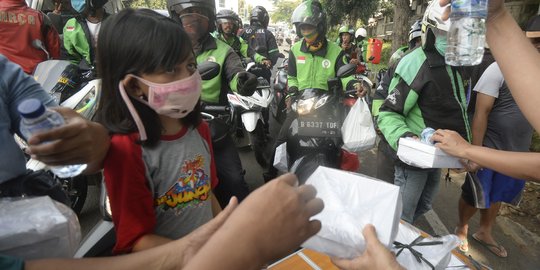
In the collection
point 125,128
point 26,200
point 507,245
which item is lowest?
point 507,245

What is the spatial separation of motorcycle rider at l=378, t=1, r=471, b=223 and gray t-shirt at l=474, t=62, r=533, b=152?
530 millimetres

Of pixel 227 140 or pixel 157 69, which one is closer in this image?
pixel 157 69

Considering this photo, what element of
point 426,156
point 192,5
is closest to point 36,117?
point 426,156

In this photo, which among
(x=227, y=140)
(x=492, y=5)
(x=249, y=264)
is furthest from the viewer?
(x=227, y=140)

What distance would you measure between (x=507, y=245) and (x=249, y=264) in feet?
11.0

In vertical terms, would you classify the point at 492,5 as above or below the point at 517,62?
above

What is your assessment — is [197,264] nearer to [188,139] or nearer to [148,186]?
[148,186]

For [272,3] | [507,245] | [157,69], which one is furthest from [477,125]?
[272,3]

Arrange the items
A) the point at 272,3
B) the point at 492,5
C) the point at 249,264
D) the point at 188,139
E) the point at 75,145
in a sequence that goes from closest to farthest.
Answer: the point at 249,264 < the point at 75,145 < the point at 492,5 < the point at 188,139 < the point at 272,3

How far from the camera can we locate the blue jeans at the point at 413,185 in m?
2.21

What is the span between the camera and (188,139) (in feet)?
4.65

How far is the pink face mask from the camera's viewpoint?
3.93 feet

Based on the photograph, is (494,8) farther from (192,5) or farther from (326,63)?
(326,63)

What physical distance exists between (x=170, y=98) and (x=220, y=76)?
1372 millimetres
